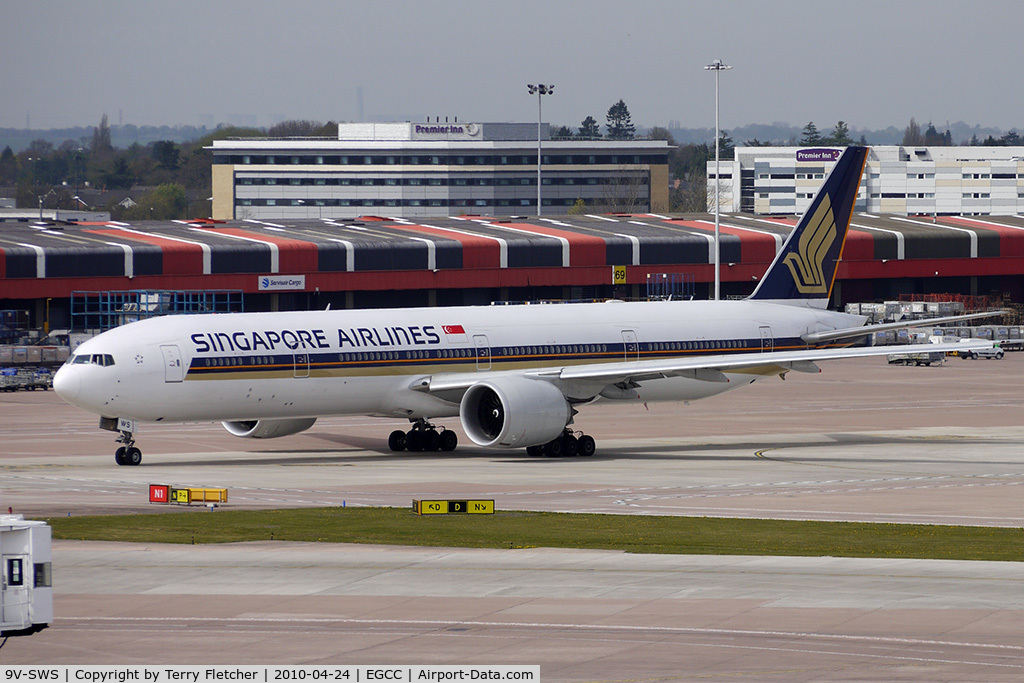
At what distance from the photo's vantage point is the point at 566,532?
116 feet

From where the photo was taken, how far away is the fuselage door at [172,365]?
48.5 metres

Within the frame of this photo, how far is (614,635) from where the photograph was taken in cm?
2436

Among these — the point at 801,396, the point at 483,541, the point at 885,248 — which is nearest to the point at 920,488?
the point at 483,541

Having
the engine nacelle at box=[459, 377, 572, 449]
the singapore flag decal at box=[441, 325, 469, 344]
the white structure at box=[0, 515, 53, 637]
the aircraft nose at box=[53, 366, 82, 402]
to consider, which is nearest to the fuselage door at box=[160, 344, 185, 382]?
the aircraft nose at box=[53, 366, 82, 402]

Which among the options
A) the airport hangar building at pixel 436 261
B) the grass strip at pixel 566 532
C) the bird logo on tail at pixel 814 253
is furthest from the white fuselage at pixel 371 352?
the airport hangar building at pixel 436 261

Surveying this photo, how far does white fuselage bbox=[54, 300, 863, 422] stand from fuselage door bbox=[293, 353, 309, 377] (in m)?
0.03

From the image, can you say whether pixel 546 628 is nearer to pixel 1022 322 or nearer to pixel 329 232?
pixel 329 232

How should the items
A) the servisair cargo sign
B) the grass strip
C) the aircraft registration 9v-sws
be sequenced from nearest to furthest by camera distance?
the grass strip → the aircraft registration 9v-sws → the servisair cargo sign

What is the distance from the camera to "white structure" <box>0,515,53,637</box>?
19875 mm

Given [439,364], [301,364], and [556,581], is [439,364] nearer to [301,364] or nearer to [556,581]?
[301,364]

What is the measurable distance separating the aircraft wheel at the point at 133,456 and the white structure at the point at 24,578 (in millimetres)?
30979

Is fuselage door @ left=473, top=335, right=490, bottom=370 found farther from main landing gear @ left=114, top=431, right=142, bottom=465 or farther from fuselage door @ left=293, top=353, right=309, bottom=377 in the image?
main landing gear @ left=114, top=431, right=142, bottom=465

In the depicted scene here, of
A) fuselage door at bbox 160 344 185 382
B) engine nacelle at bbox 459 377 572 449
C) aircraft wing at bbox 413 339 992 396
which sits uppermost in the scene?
fuselage door at bbox 160 344 185 382

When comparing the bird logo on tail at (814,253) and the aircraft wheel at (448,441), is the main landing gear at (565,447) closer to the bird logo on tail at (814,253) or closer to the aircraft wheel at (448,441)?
the aircraft wheel at (448,441)
